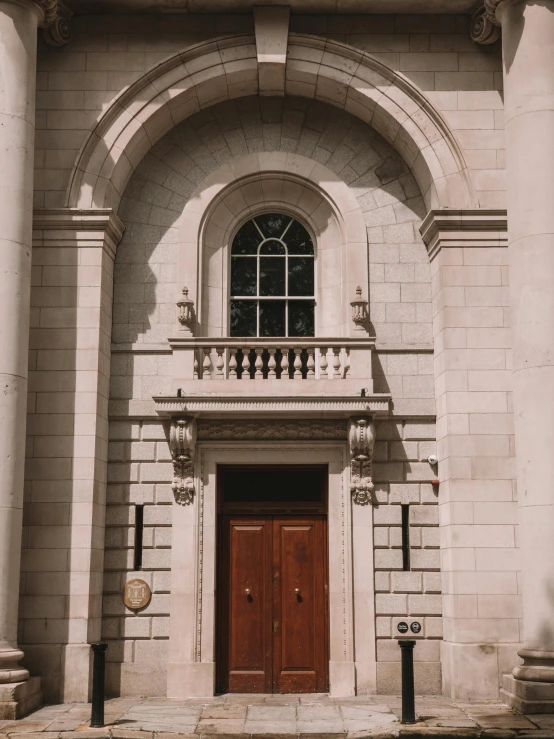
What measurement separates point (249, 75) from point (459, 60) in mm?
3673

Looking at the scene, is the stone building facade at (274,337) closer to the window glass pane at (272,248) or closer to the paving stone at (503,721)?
the window glass pane at (272,248)

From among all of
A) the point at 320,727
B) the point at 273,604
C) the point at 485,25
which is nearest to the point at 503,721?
the point at 320,727

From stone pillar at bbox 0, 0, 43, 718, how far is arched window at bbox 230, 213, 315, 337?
13.3ft

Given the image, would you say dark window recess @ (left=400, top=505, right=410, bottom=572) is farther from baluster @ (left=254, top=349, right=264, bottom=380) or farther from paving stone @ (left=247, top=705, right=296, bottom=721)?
baluster @ (left=254, top=349, right=264, bottom=380)

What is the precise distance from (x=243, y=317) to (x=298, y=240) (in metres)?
1.76

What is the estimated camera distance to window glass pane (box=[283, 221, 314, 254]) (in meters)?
17.9

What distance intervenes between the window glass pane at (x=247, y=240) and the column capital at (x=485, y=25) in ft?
16.6

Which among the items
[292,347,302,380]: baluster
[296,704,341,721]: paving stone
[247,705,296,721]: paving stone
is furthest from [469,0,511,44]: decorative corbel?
[247,705,296,721]: paving stone

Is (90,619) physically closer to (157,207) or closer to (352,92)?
(157,207)

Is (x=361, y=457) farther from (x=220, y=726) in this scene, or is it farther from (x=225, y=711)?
(x=220, y=726)

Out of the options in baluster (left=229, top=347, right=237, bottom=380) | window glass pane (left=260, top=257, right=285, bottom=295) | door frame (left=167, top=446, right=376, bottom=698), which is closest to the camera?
door frame (left=167, top=446, right=376, bottom=698)

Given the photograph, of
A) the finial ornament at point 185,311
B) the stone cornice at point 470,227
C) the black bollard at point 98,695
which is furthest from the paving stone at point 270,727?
the stone cornice at point 470,227

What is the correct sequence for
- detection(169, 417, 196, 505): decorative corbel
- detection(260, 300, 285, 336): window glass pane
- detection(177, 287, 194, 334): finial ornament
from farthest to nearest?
1. detection(260, 300, 285, 336): window glass pane
2. detection(177, 287, 194, 334): finial ornament
3. detection(169, 417, 196, 505): decorative corbel

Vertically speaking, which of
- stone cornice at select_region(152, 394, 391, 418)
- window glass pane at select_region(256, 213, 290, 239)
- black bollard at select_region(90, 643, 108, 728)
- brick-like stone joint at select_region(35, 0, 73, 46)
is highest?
brick-like stone joint at select_region(35, 0, 73, 46)
